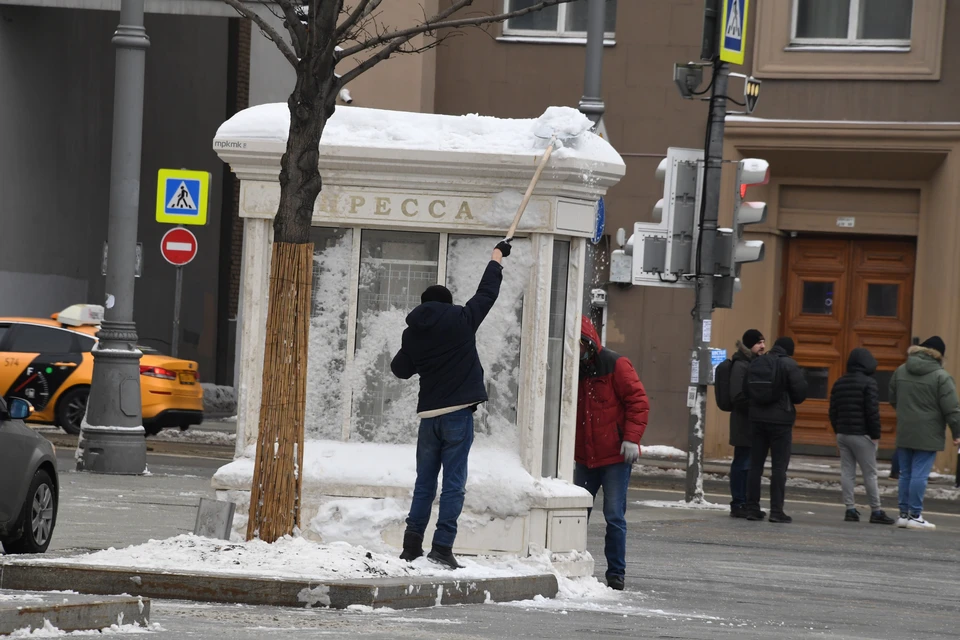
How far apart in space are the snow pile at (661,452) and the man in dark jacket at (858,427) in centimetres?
Answer: 608

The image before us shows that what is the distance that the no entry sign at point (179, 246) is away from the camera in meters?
21.3

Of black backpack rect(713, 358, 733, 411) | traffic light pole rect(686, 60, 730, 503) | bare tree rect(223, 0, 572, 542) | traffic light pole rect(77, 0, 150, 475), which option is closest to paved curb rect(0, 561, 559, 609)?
bare tree rect(223, 0, 572, 542)

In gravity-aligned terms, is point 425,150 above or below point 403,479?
above

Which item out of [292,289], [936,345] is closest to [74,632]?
[292,289]

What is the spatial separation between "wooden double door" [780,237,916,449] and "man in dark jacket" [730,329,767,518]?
6.82m

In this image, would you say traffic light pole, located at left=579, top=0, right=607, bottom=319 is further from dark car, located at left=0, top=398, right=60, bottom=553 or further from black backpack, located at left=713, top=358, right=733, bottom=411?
dark car, located at left=0, top=398, right=60, bottom=553

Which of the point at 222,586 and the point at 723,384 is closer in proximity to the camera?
the point at 222,586

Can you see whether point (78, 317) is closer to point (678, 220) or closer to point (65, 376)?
point (65, 376)

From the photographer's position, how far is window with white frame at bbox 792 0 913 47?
22.3 metres

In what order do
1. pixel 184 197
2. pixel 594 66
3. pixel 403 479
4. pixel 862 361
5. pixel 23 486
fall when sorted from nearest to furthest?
pixel 403 479 < pixel 23 486 < pixel 862 361 < pixel 594 66 < pixel 184 197

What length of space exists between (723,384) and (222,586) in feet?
30.5

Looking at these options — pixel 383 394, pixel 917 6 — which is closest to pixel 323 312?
pixel 383 394

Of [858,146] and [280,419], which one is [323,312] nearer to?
[280,419]

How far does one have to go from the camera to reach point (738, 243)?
16.9 metres
